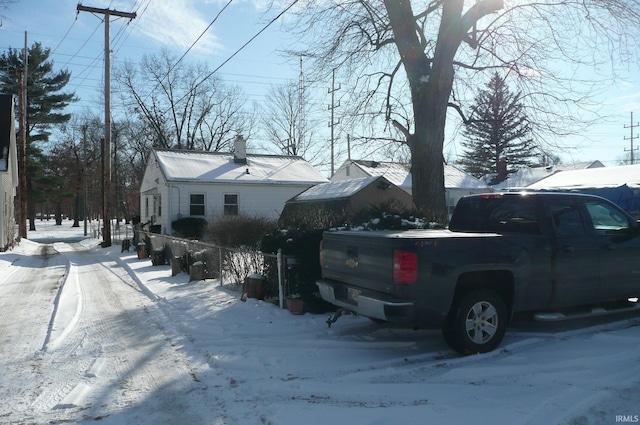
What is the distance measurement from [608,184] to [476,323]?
47.2ft

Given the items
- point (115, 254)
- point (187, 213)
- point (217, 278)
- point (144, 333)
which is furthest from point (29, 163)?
point (144, 333)

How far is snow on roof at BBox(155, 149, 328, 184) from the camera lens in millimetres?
27656

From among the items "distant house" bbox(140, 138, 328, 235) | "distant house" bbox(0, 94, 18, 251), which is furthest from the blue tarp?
"distant house" bbox(0, 94, 18, 251)

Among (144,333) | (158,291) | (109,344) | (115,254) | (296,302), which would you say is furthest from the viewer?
(115,254)

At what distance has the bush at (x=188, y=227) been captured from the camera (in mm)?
26219

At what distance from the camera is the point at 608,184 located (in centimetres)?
1784

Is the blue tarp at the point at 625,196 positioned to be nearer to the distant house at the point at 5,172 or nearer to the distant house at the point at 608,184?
the distant house at the point at 608,184

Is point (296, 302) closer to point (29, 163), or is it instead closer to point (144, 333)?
point (144, 333)

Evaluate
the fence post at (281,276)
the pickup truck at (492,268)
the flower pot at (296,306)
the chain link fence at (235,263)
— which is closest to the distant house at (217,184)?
the chain link fence at (235,263)

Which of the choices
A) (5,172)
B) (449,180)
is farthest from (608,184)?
(5,172)

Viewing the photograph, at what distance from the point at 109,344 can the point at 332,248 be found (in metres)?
3.18

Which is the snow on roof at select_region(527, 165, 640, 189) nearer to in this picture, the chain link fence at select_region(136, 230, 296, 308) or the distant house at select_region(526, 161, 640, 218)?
the distant house at select_region(526, 161, 640, 218)

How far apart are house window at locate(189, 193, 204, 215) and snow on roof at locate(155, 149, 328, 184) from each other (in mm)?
861

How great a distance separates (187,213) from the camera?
1070 inches
